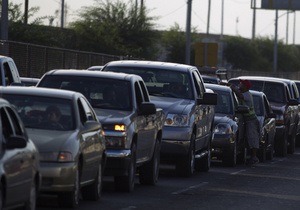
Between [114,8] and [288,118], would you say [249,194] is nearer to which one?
[288,118]

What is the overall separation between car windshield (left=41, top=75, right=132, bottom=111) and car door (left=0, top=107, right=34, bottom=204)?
19.7 feet

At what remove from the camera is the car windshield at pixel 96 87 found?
1938 cm

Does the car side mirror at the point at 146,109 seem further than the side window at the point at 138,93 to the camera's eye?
No

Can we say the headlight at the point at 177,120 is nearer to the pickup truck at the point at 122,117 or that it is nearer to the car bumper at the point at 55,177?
the pickup truck at the point at 122,117

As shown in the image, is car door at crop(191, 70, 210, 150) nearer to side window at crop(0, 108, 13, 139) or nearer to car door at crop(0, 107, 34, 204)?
car door at crop(0, 107, 34, 204)

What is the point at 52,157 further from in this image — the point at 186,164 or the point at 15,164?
the point at 186,164

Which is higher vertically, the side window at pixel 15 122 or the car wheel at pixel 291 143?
the side window at pixel 15 122

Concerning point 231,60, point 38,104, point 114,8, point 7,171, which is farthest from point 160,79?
point 231,60

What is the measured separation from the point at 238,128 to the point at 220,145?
1087 millimetres

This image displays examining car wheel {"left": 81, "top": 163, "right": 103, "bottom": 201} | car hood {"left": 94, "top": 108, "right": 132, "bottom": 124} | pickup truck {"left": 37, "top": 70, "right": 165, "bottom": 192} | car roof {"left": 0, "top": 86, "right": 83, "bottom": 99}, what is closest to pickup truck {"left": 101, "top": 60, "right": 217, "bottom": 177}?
pickup truck {"left": 37, "top": 70, "right": 165, "bottom": 192}

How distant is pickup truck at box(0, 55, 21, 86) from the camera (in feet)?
69.1

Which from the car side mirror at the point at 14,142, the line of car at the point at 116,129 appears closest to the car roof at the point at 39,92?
the line of car at the point at 116,129

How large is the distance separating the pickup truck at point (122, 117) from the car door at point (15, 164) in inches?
192

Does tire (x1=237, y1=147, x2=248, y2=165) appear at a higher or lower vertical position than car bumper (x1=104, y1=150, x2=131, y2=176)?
lower
